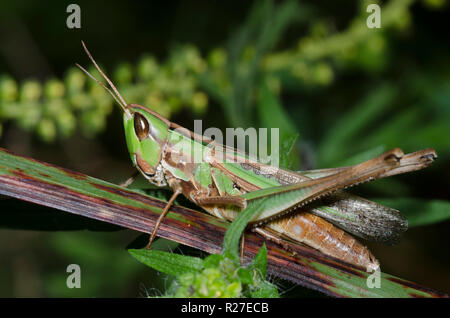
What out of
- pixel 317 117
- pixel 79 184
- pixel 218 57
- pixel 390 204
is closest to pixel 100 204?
pixel 79 184

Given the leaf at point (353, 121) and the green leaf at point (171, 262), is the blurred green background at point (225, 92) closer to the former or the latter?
the leaf at point (353, 121)

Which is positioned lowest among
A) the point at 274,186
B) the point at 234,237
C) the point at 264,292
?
the point at 264,292

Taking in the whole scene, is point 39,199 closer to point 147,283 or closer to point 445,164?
point 147,283

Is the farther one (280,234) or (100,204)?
(280,234)

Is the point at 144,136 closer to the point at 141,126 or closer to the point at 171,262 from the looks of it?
the point at 141,126

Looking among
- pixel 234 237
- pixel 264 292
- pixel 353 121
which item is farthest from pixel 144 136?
pixel 353 121

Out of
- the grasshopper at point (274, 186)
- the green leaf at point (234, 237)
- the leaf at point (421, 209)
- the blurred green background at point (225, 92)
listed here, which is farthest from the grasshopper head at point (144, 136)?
the leaf at point (421, 209)

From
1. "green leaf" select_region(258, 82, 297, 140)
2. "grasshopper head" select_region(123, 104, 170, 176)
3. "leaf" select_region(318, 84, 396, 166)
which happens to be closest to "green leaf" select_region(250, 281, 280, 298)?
"grasshopper head" select_region(123, 104, 170, 176)
